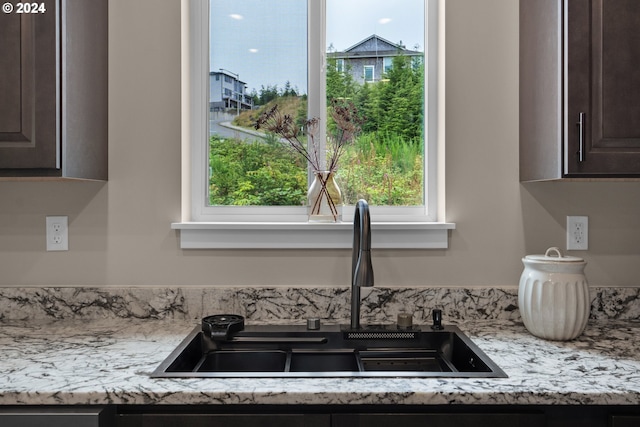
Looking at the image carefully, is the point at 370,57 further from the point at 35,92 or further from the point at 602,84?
the point at 35,92

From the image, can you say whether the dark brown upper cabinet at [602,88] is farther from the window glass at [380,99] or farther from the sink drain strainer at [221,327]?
the sink drain strainer at [221,327]

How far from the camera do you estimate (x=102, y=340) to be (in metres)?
1.39

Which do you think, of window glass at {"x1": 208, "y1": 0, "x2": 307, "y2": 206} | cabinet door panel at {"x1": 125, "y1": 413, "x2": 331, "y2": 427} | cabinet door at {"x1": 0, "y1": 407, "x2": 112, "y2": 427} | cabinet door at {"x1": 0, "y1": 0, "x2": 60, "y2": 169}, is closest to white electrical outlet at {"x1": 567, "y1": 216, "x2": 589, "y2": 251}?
window glass at {"x1": 208, "y1": 0, "x2": 307, "y2": 206}

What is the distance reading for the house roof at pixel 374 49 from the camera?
5.81 ft

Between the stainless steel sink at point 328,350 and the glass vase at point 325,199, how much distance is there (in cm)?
37

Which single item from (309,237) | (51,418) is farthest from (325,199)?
(51,418)

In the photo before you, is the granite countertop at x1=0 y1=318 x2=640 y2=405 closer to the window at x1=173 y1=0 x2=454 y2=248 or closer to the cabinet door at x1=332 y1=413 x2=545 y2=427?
the cabinet door at x1=332 y1=413 x2=545 y2=427

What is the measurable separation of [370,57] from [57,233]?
1.20 metres

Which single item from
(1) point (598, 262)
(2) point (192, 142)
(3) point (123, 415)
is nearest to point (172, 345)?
(3) point (123, 415)

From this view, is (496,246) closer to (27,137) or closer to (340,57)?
(340,57)

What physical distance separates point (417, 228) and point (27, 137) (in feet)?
3.75

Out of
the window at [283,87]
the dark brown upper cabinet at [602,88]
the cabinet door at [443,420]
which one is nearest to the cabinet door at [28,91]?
the window at [283,87]

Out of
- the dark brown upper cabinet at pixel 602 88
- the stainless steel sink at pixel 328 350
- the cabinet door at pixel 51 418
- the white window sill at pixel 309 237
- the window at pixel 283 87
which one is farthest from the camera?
the window at pixel 283 87

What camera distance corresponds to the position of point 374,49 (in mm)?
1776
